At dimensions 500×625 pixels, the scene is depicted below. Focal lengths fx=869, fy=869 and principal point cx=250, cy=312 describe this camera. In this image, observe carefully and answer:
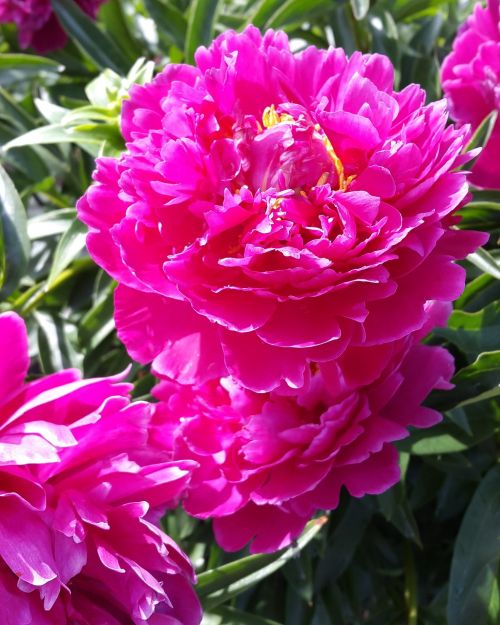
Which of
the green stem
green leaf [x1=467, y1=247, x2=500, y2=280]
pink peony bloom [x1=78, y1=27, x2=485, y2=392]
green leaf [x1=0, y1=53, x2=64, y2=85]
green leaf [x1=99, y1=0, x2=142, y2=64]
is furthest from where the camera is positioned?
green leaf [x1=99, y1=0, x2=142, y2=64]

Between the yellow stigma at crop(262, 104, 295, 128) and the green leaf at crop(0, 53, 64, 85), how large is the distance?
13.4 inches

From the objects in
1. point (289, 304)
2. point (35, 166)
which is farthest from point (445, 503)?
point (35, 166)

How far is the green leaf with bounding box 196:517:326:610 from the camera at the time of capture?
0.51 m

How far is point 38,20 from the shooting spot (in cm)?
80

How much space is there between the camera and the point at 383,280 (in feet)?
1.20

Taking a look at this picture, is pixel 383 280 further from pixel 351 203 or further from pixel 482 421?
pixel 482 421

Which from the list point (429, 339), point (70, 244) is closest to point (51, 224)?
point (70, 244)

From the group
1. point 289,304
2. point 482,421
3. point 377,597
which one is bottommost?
point 377,597

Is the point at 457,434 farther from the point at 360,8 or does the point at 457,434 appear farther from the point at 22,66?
the point at 22,66

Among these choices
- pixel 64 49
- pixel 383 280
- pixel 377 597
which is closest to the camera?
pixel 383 280

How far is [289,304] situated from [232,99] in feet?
0.35

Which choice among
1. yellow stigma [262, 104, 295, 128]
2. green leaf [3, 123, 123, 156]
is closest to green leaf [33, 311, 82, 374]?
green leaf [3, 123, 123, 156]

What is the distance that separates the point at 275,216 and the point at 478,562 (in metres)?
0.27

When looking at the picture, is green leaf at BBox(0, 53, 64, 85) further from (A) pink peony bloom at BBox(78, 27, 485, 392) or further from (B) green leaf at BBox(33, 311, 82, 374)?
(A) pink peony bloom at BBox(78, 27, 485, 392)
